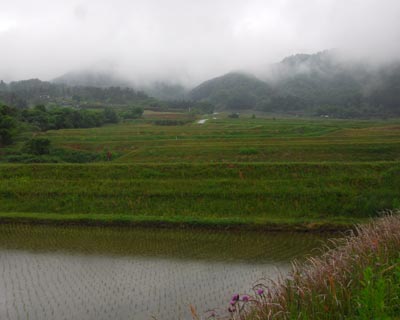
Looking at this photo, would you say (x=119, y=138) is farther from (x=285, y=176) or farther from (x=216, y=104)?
(x=216, y=104)

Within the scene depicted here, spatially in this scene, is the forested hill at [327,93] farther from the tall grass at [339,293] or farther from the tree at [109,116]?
the tall grass at [339,293]

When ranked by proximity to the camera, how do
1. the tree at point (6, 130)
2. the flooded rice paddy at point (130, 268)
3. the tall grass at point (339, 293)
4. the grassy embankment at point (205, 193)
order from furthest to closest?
the tree at point (6, 130), the grassy embankment at point (205, 193), the flooded rice paddy at point (130, 268), the tall grass at point (339, 293)

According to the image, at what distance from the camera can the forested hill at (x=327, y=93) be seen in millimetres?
108125

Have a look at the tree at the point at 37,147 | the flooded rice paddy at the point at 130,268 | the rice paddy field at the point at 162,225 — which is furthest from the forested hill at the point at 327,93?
the flooded rice paddy at the point at 130,268

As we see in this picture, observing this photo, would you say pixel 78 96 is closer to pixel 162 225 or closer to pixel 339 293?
pixel 162 225

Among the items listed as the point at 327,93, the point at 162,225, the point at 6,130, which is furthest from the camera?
the point at 327,93

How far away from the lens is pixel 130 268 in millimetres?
12000

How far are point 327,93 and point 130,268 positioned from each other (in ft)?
459

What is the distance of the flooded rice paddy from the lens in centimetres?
941

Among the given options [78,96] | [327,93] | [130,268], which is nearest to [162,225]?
[130,268]

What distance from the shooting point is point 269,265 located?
39.5 feet

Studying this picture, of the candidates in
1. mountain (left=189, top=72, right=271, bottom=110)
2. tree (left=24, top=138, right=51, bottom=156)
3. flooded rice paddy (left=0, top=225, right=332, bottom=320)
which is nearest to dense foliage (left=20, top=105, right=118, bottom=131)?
tree (left=24, top=138, right=51, bottom=156)

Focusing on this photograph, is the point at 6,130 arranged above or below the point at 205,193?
above

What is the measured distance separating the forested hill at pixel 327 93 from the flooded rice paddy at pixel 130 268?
9021 cm
